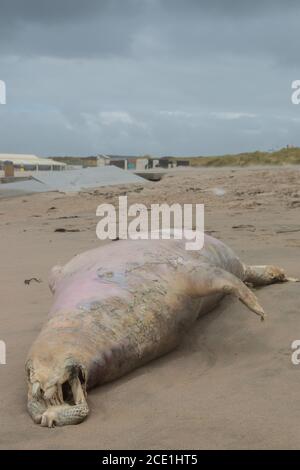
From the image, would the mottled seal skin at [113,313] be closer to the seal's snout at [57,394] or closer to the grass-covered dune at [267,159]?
the seal's snout at [57,394]

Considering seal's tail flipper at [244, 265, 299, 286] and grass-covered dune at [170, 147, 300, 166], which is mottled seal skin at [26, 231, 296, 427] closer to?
seal's tail flipper at [244, 265, 299, 286]

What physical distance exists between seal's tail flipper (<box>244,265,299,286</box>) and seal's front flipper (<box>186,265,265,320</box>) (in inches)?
53.1

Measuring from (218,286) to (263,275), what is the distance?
157 centimetres

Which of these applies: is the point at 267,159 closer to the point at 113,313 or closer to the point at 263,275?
the point at 263,275

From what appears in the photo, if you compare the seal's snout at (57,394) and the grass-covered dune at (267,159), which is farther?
the grass-covered dune at (267,159)

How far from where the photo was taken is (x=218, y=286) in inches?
132

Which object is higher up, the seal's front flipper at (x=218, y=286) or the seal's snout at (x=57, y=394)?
the seal's front flipper at (x=218, y=286)

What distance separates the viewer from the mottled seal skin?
2.61 m

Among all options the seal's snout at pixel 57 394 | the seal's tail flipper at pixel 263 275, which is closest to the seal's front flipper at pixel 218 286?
the seal's snout at pixel 57 394

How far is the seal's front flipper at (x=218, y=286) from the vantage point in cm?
333

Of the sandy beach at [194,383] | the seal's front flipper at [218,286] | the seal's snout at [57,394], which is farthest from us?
the seal's front flipper at [218,286]

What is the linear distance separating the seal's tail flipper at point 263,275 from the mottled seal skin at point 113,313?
77 centimetres

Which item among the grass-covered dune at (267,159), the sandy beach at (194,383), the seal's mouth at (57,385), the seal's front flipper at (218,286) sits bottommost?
the sandy beach at (194,383)

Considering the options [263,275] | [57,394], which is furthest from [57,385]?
[263,275]
